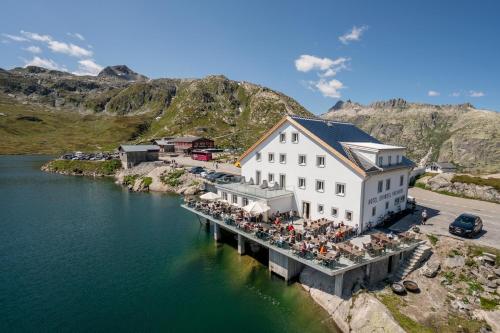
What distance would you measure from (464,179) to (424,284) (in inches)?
1284

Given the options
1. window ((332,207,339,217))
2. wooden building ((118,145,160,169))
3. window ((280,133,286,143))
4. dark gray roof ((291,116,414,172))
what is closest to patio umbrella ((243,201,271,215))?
window ((332,207,339,217))

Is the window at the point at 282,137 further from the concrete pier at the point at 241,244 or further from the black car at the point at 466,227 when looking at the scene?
the black car at the point at 466,227

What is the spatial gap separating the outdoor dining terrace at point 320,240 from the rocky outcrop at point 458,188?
1028 inches

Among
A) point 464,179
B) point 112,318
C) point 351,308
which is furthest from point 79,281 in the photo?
point 464,179

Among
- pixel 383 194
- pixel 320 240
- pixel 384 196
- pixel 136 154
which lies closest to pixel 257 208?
pixel 320 240

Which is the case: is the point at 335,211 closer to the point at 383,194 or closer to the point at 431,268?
the point at 383,194

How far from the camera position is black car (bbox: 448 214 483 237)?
2860cm

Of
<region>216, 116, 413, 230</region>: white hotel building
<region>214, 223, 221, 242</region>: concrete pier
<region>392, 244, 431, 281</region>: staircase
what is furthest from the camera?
<region>214, 223, 221, 242</region>: concrete pier

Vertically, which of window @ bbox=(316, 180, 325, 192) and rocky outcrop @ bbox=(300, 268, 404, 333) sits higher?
window @ bbox=(316, 180, 325, 192)

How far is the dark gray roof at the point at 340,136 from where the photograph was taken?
3200cm

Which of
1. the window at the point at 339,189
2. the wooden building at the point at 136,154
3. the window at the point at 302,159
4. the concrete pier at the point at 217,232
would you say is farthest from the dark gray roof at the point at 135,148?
the window at the point at 339,189

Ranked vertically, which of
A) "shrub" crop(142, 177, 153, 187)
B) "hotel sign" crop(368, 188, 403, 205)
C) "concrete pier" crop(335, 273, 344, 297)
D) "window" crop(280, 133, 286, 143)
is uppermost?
"window" crop(280, 133, 286, 143)

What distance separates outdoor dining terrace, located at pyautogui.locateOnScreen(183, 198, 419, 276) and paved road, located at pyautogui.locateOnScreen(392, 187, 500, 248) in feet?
16.1

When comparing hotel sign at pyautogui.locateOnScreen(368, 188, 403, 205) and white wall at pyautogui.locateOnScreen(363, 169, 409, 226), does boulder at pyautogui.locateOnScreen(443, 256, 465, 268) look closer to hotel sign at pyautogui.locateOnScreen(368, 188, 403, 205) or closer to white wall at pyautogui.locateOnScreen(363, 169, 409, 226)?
white wall at pyautogui.locateOnScreen(363, 169, 409, 226)
